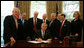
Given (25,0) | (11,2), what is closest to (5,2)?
(11,2)

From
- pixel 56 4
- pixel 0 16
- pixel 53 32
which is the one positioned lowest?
pixel 53 32

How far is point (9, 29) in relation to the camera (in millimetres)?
4762

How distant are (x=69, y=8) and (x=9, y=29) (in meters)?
4.40

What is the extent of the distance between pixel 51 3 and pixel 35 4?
0.86 m

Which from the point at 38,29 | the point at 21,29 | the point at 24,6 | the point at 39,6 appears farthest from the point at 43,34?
the point at 39,6

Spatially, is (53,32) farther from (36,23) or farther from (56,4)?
(56,4)

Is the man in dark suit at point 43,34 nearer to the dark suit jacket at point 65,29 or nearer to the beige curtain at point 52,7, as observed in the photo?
the dark suit jacket at point 65,29

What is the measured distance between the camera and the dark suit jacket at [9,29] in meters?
4.74

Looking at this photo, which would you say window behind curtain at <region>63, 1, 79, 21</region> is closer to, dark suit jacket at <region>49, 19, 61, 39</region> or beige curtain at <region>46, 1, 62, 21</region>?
beige curtain at <region>46, 1, 62, 21</region>

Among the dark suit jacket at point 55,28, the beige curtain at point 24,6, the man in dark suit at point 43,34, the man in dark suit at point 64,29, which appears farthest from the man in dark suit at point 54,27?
the beige curtain at point 24,6

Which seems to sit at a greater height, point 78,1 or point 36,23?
point 78,1

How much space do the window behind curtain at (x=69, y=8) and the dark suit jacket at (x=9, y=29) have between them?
12.8ft

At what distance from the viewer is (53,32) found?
6.19 metres

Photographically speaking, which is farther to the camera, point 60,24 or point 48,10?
point 48,10
